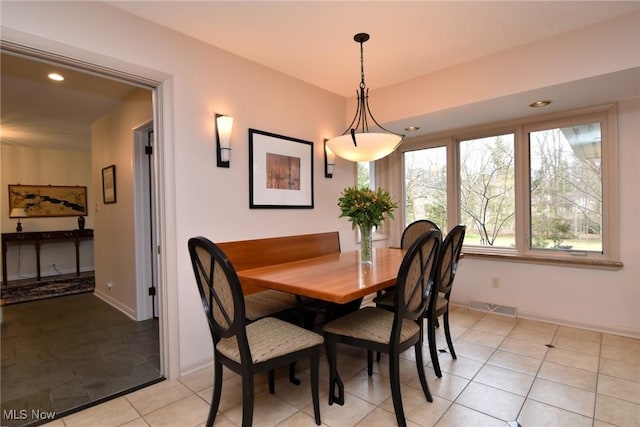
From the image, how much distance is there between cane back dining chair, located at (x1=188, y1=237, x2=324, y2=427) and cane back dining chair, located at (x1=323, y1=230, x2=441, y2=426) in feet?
0.61

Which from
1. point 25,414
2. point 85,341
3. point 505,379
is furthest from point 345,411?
point 85,341

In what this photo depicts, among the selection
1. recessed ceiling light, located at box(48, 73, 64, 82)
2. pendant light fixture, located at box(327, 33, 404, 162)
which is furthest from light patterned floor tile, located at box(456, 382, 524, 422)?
recessed ceiling light, located at box(48, 73, 64, 82)

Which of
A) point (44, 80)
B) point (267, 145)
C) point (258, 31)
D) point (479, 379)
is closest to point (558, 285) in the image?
point (479, 379)

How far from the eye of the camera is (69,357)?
8.49ft

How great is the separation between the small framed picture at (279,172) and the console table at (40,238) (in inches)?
Result: 196

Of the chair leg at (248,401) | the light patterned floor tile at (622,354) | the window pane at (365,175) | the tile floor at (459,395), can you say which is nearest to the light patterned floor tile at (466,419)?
the tile floor at (459,395)

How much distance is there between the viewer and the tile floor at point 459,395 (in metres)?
1.76

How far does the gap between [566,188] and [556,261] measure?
0.74 metres

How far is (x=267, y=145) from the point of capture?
2.90m

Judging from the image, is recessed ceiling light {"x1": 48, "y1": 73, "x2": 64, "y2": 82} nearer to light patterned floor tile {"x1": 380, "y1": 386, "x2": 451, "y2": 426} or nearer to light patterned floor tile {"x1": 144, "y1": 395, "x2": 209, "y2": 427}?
light patterned floor tile {"x1": 144, "y1": 395, "x2": 209, "y2": 427}

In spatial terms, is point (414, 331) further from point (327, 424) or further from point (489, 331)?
point (489, 331)

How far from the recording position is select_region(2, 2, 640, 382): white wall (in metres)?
1.93

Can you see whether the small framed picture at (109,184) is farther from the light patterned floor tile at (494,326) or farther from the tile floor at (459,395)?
the light patterned floor tile at (494,326)

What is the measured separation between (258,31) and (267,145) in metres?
0.91
